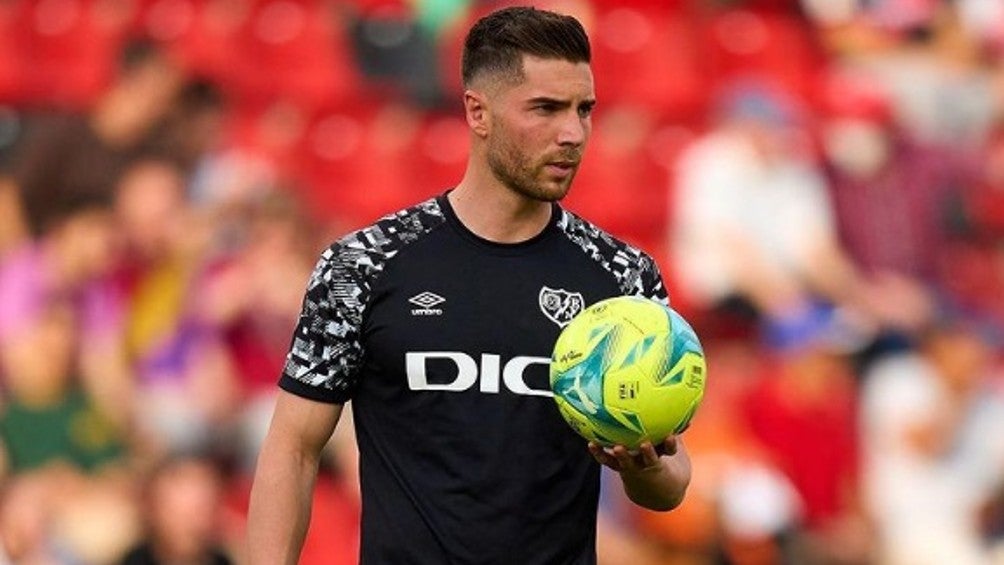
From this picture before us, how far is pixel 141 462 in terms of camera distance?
8.50 metres

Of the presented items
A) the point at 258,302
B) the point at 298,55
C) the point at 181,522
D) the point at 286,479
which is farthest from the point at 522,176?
the point at 298,55

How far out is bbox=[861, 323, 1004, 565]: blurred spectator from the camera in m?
9.05

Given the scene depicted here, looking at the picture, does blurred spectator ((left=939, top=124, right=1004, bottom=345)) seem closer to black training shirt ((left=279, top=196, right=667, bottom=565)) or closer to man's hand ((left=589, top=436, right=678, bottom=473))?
black training shirt ((left=279, top=196, right=667, bottom=565))

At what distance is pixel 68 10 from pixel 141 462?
2.42m

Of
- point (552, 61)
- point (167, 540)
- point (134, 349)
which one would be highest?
point (552, 61)

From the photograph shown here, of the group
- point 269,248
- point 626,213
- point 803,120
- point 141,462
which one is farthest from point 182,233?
point 803,120

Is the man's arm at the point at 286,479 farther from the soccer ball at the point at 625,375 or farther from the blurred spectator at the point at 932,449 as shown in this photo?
the blurred spectator at the point at 932,449

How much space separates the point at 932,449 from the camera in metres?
9.18

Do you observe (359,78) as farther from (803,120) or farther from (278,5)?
(803,120)

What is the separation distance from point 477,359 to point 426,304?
158 millimetres

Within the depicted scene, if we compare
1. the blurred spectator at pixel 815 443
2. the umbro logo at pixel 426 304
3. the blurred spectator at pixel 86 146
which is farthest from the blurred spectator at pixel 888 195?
the umbro logo at pixel 426 304

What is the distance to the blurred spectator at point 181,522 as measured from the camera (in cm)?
824

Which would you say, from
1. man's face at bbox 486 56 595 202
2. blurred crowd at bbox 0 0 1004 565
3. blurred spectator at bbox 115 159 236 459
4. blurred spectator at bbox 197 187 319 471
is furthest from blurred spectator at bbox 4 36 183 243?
man's face at bbox 486 56 595 202

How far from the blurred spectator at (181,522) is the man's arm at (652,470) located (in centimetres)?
428
